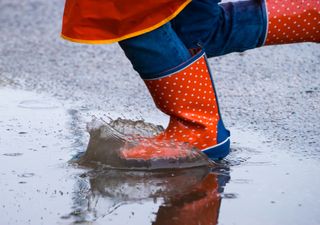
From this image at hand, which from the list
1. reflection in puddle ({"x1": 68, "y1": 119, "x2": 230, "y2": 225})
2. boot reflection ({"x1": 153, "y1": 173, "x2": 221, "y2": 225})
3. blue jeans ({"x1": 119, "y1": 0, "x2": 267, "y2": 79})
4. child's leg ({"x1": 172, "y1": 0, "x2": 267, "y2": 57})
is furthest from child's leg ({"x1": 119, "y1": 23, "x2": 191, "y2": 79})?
boot reflection ({"x1": 153, "y1": 173, "x2": 221, "y2": 225})

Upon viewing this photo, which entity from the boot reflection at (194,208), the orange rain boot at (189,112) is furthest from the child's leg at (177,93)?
the boot reflection at (194,208)

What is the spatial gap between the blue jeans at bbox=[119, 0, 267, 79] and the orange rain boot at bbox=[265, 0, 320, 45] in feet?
0.08

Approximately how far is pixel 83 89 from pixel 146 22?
1.18 metres

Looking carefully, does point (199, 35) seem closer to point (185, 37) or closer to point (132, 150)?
point (185, 37)

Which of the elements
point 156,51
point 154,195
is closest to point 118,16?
point 156,51

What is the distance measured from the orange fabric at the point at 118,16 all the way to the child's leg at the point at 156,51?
3 cm

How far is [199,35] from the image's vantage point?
255 centimetres

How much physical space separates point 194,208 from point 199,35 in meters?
0.65

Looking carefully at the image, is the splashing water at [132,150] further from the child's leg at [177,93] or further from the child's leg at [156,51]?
the child's leg at [156,51]

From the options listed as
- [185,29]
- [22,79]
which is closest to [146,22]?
[185,29]

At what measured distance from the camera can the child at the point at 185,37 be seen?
2336 mm

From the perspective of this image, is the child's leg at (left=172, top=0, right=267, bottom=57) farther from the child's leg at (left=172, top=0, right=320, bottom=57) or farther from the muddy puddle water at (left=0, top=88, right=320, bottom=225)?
the muddy puddle water at (left=0, top=88, right=320, bottom=225)

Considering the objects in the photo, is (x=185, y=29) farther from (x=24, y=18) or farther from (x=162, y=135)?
(x=24, y=18)

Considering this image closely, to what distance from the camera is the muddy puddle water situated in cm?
204
